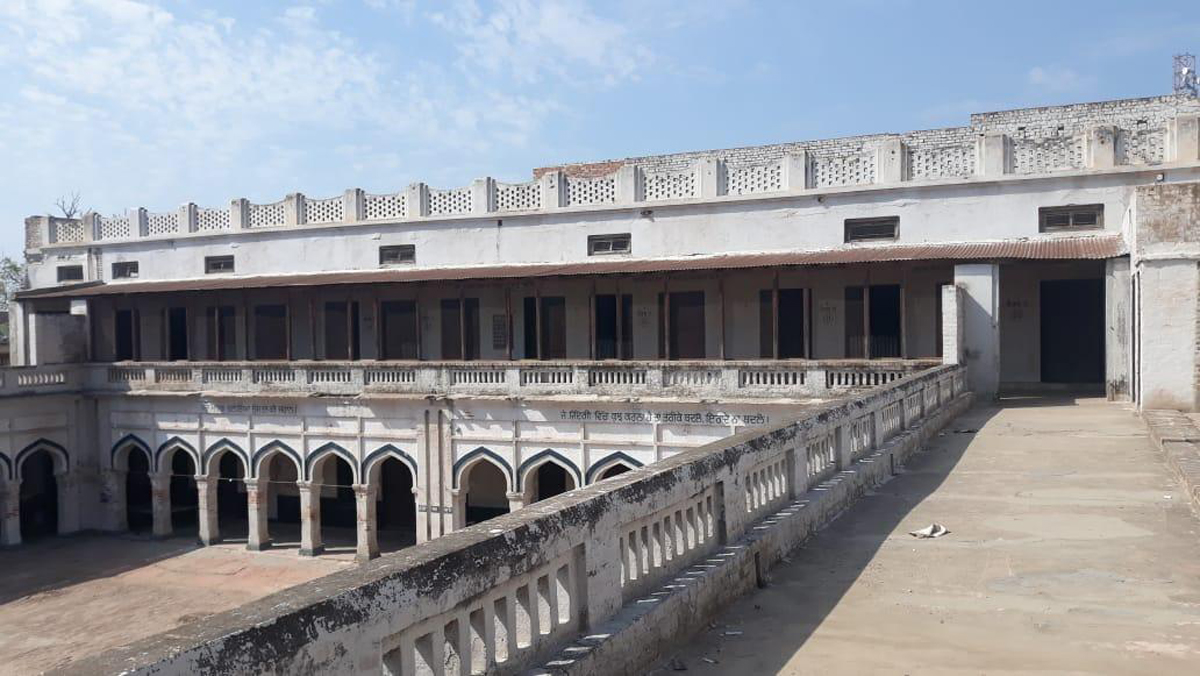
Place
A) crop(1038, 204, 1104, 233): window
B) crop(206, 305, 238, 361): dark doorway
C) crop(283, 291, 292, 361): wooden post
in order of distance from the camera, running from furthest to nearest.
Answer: crop(206, 305, 238, 361): dark doorway
crop(283, 291, 292, 361): wooden post
crop(1038, 204, 1104, 233): window

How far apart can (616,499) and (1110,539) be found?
428cm

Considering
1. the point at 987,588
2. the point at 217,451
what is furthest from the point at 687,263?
the point at 987,588

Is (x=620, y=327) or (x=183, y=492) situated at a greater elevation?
(x=620, y=327)

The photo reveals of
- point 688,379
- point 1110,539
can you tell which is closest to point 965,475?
point 1110,539

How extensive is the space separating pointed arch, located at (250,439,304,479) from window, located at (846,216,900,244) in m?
14.5

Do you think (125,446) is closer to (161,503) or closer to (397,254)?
(161,503)

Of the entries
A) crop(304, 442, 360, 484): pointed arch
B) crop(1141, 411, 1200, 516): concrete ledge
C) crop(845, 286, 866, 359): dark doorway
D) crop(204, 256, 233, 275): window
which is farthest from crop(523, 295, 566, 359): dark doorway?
crop(1141, 411, 1200, 516): concrete ledge

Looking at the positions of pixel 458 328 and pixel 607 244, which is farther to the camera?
pixel 458 328

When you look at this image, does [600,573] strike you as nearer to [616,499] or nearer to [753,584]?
[616,499]

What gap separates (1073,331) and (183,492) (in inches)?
980

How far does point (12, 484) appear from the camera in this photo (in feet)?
80.5

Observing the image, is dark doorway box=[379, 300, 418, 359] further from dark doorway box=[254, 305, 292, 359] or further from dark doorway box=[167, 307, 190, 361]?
dark doorway box=[167, 307, 190, 361]

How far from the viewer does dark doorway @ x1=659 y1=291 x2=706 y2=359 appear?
24812mm

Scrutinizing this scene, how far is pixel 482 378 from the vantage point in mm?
21688
